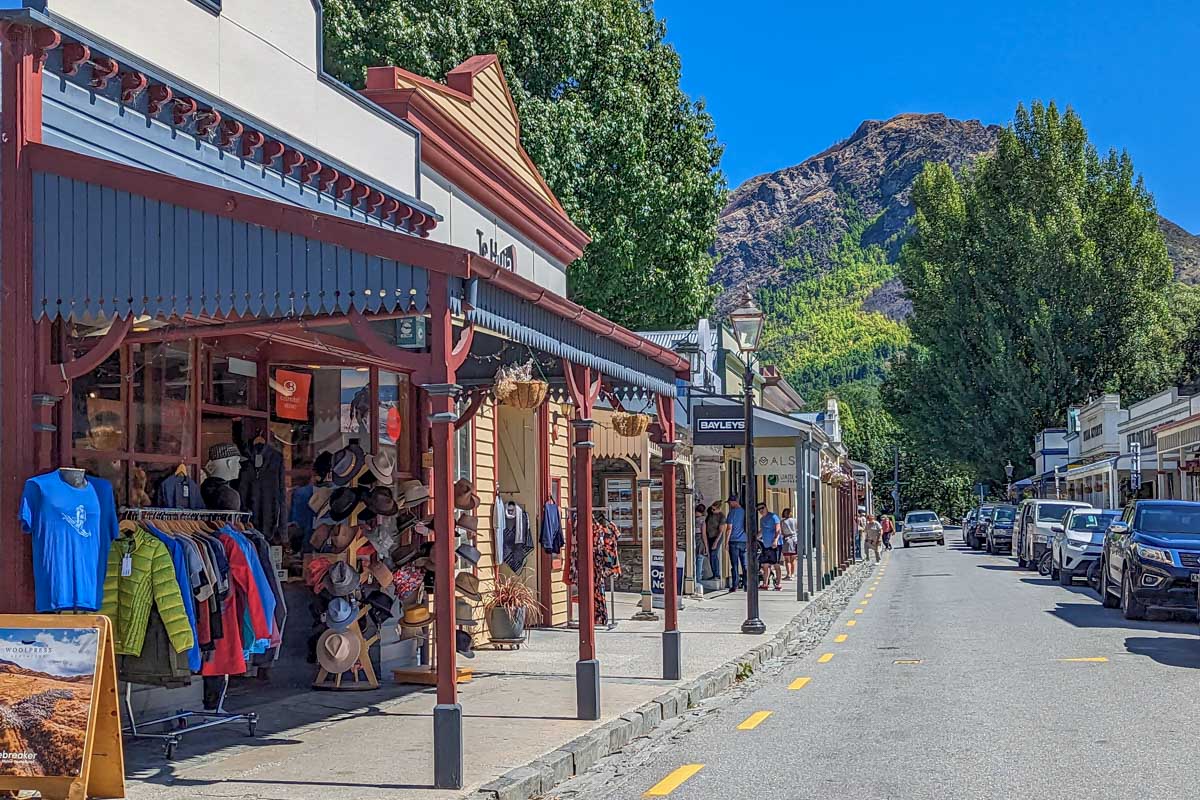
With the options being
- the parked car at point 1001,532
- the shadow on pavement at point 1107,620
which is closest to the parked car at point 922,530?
the parked car at point 1001,532

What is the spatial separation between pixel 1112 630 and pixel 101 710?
52.0 feet

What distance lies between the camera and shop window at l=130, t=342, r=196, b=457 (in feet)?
35.2

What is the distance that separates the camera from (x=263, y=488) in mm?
12328

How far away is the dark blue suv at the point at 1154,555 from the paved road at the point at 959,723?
53 cm

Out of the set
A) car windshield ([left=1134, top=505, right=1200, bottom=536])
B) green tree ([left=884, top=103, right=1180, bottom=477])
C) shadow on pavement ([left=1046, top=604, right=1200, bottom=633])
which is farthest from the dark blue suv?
green tree ([left=884, top=103, right=1180, bottom=477])

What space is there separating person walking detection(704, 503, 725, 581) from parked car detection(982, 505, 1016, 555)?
2304 cm

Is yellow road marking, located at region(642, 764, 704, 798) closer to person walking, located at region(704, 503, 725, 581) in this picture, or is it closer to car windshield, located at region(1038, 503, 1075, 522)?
person walking, located at region(704, 503, 725, 581)

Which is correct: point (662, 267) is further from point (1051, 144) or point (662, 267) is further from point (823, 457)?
point (1051, 144)

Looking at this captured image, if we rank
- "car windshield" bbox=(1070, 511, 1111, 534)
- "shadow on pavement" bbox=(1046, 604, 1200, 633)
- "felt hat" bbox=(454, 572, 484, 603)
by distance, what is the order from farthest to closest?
"car windshield" bbox=(1070, 511, 1111, 534) → "shadow on pavement" bbox=(1046, 604, 1200, 633) → "felt hat" bbox=(454, 572, 484, 603)

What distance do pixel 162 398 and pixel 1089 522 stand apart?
81.6 feet

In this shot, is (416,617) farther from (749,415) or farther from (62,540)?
(749,415)

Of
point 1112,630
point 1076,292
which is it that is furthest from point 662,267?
point 1076,292

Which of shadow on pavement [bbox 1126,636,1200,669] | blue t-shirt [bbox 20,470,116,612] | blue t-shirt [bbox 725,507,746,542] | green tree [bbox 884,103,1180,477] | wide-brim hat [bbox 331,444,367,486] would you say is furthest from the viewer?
green tree [bbox 884,103,1180,477]

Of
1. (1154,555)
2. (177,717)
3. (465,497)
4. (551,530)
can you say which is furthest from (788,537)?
(177,717)
